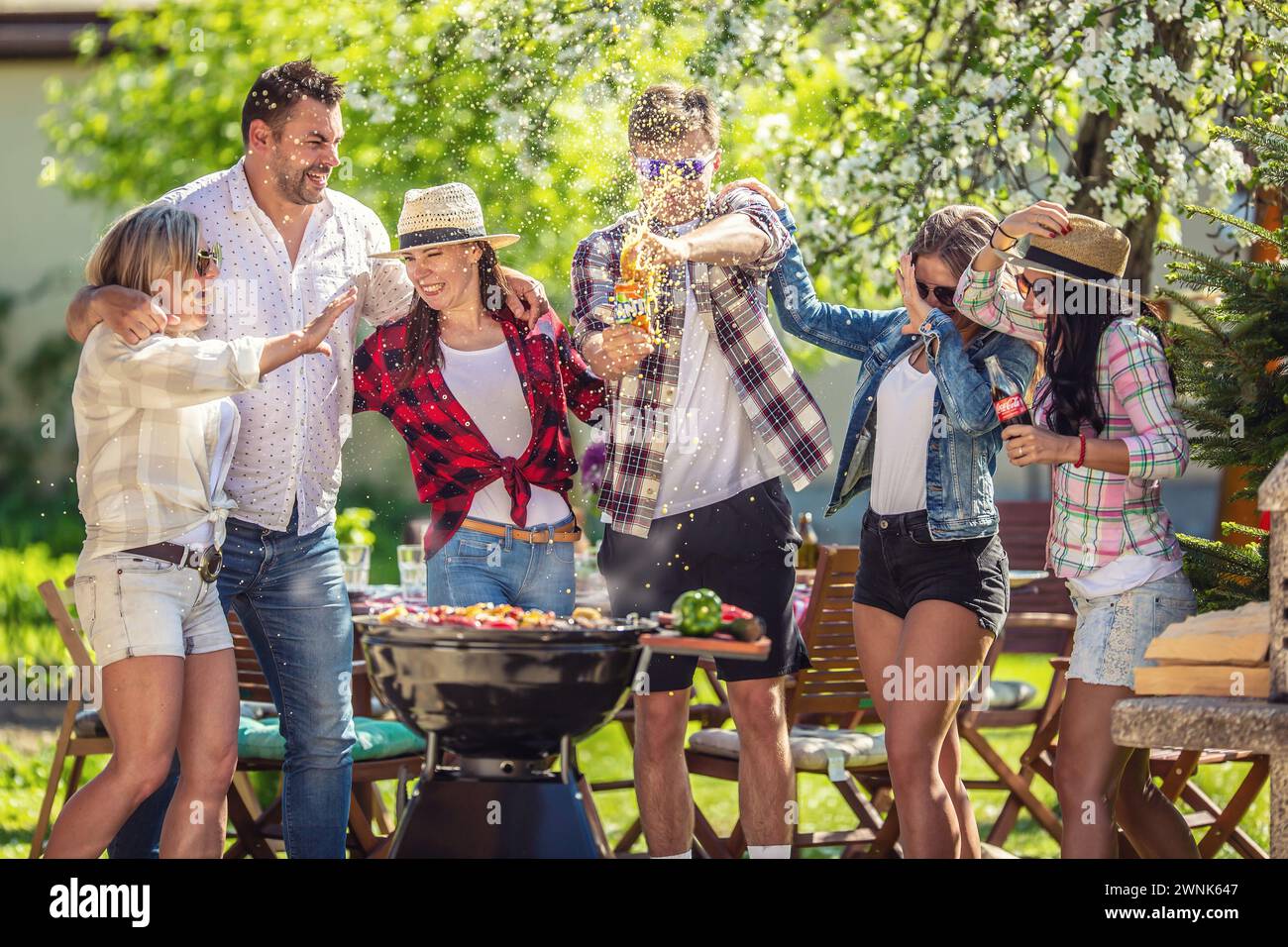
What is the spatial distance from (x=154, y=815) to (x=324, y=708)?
67 centimetres

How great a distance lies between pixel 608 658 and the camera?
3.76 m

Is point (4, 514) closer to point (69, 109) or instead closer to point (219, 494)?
point (69, 109)

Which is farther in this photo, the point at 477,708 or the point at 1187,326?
the point at 1187,326

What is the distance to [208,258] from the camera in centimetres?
438

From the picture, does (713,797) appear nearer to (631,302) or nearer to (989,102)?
(989,102)

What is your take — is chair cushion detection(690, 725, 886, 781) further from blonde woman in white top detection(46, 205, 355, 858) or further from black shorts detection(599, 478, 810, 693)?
blonde woman in white top detection(46, 205, 355, 858)

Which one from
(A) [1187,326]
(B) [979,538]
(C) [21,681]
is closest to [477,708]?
(B) [979,538]

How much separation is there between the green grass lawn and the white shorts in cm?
280

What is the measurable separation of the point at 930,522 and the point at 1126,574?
0.50m

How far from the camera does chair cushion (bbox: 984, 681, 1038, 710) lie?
631cm

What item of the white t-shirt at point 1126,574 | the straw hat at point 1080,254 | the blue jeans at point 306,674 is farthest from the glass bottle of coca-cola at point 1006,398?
the blue jeans at point 306,674

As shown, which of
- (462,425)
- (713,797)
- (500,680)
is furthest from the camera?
(713,797)

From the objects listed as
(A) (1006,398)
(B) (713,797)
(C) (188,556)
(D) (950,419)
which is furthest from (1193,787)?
(C) (188,556)

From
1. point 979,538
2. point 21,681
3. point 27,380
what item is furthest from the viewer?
point 27,380
